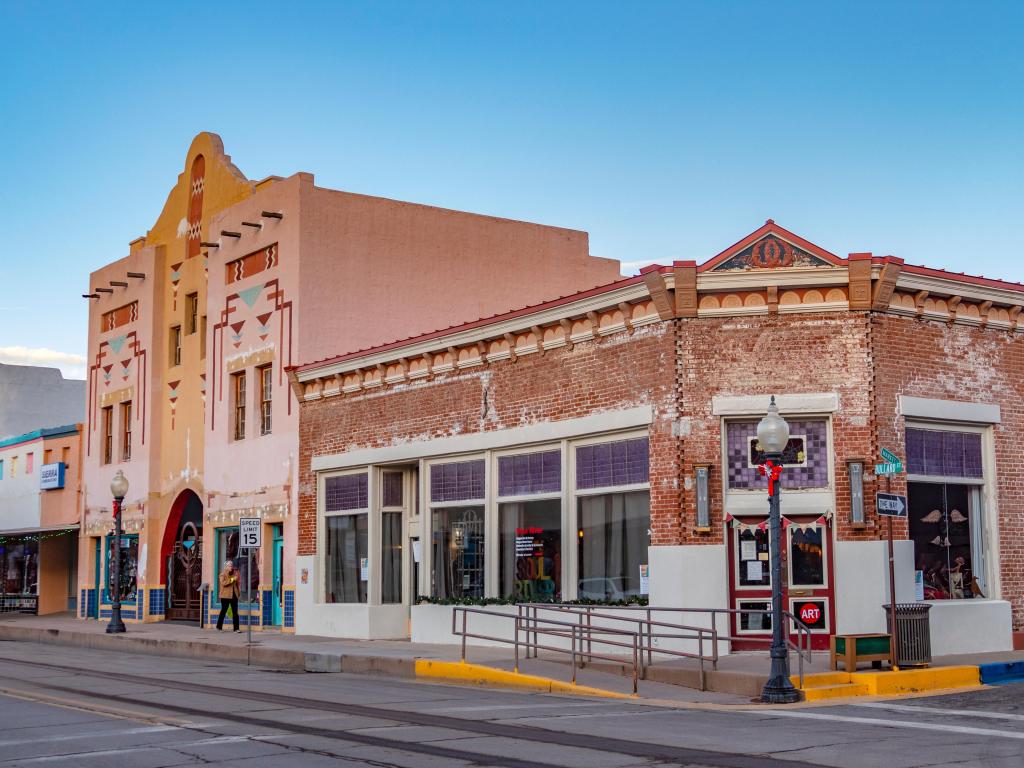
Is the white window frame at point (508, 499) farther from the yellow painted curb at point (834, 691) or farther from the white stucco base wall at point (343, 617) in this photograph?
the yellow painted curb at point (834, 691)

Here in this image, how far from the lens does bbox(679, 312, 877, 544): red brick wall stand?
63.2 ft

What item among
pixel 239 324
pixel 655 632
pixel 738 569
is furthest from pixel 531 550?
pixel 239 324

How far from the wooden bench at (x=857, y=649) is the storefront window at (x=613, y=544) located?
13.3 feet

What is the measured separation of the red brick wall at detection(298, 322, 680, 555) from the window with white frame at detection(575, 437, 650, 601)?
63 cm

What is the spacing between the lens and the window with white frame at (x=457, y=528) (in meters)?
24.4

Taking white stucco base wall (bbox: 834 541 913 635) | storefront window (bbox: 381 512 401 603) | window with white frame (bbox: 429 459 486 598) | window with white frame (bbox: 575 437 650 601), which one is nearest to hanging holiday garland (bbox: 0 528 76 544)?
storefront window (bbox: 381 512 401 603)

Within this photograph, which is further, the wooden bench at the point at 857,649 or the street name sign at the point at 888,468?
the street name sign at the point at 888,468

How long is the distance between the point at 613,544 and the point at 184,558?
18.3 metres

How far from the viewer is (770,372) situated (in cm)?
1958

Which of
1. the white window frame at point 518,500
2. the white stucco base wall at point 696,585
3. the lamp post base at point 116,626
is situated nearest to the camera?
the white stucco base wall at point 696,585

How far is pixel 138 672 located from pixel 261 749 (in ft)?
35.9

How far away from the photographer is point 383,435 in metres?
26.7

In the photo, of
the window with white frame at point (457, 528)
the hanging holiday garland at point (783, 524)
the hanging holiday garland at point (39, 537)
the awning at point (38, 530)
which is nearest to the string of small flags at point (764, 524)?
the hanging holiday garland at point (783, 524)

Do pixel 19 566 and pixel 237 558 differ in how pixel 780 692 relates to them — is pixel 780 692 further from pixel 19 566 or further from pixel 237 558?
pixel 19 566
